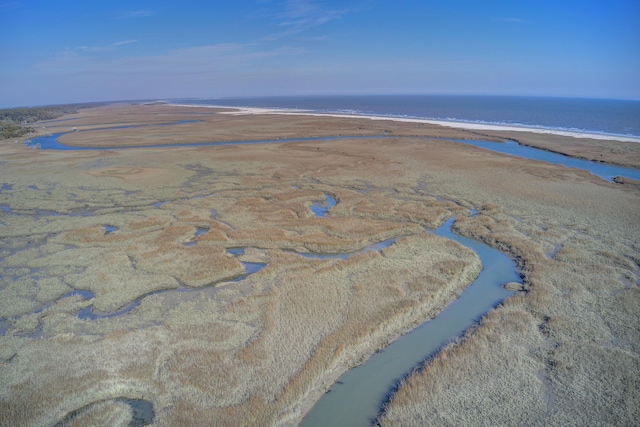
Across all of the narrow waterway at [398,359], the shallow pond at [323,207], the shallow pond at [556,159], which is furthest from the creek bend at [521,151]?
the narrow waterway at [398,359]

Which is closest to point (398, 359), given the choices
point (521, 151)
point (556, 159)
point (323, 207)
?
point (323, 207)

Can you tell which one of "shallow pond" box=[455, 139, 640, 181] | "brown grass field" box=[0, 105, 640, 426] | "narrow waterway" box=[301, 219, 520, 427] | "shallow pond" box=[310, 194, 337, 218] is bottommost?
"narrow waterway" box=[301, 219, 520, 427]

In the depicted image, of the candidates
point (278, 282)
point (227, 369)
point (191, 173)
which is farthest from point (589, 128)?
point (227, 369)

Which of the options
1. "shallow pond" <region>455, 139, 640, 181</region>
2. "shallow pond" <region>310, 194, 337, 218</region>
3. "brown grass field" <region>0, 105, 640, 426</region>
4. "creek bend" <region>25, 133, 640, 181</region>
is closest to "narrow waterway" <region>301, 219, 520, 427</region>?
"brown grass field" <region>0, 105, 640, 426</region>

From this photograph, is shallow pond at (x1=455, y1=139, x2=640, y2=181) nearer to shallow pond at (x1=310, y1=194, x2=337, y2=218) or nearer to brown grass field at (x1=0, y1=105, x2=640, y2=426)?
brown grass field at (x1=0, y1=105, x2=640, y2=426)

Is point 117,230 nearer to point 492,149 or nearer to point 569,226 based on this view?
point 569,226

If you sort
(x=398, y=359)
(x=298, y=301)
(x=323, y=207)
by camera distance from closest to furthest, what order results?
(x=398, y=359), (x=298, y=301), (x=323, y=207)

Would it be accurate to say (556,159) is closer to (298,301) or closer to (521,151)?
(521,151)

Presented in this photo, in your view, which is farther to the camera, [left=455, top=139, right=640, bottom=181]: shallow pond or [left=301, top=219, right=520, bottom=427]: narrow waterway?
[left=455, top=139, right=640, bottom=181]: shallow pond
